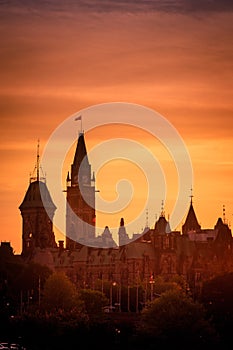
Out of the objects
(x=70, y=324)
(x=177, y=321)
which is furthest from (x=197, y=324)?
(x=70, y=324)

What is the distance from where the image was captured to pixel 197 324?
18412cm

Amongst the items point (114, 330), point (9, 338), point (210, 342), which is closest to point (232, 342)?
point (210, 342)

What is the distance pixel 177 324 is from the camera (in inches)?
7249

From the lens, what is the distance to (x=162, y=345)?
180000 mm

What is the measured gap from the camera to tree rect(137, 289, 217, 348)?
18100 cm

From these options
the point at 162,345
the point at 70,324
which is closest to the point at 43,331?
the point at 70,324

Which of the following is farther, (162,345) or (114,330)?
(114,330)

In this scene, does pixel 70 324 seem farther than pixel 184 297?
No

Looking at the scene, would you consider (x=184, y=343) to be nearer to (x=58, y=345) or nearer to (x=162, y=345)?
(x=162, y=345)

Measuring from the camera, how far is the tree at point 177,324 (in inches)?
7126

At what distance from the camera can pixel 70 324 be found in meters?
185

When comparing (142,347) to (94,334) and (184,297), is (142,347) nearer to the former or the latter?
(94,334)

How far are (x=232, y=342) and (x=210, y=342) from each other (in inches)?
153

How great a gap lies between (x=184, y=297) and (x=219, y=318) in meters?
5.09
